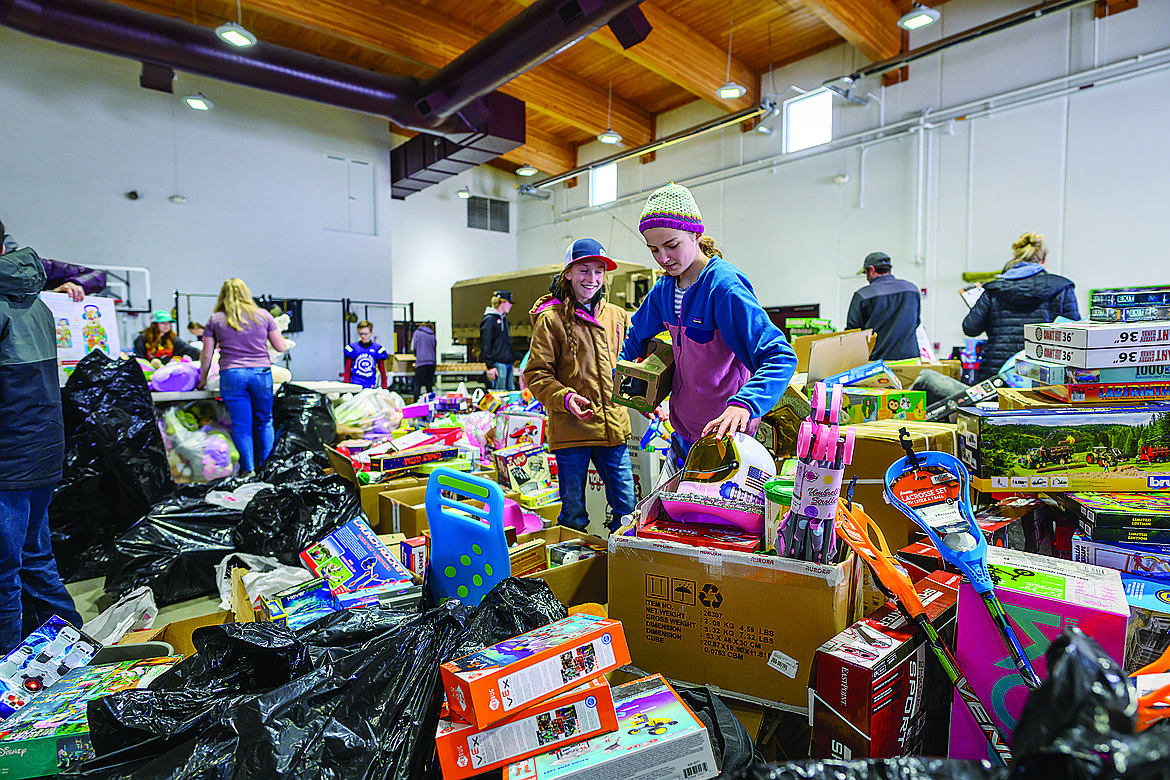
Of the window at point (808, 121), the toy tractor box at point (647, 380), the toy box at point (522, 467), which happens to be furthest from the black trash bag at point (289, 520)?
the window at point (808, 121)

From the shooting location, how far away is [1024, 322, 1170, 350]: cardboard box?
65.7 inches

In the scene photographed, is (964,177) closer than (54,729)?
No

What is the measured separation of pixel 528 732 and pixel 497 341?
252 inches

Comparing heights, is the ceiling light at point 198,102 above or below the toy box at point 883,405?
above

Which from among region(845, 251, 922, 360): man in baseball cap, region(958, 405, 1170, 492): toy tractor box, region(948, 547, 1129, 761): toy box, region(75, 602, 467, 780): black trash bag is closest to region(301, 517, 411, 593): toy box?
region(75, 602, 467, 780): black trash bag

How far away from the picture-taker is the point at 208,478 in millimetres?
4043

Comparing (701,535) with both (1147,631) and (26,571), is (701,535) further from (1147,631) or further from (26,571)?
(26,571)

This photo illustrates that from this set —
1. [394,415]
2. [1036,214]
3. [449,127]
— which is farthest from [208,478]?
[1036,214]

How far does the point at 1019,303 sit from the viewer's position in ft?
10.8

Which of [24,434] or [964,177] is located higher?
[964,177]

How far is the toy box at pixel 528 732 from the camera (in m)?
1.00

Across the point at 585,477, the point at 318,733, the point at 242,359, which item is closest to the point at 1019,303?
the point at 585,477

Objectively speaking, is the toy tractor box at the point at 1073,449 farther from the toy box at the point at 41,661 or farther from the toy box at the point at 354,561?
the toy box at the point at 41,661

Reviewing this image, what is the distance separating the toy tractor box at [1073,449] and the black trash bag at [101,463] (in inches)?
141
